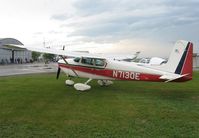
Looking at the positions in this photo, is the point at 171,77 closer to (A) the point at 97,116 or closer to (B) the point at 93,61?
(B) the point at 93,61

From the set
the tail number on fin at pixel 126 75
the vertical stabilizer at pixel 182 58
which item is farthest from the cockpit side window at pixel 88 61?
the vertical stabilizer at pixel 182 58

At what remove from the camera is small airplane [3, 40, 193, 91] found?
10.5m

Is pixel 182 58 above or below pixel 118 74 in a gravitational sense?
above

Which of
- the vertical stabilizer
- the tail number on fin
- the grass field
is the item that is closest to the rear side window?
the tail number on fin

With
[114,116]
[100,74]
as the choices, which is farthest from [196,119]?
[100,74]

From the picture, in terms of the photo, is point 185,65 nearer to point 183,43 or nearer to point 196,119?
point 183,43

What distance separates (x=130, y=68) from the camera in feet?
38.4

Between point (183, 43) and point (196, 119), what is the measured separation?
14.0ft

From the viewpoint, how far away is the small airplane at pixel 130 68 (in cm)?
1047

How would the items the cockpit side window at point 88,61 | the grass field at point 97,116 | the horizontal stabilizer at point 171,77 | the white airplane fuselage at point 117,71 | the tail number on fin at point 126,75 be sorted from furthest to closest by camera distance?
1. the cockpit side window at point 88,61
2. the tail number on fin at point 126,75
3. the white airplane fuselage at point 117,71
4. the horizontal stabilizer at point 171,77
5. the grass field at point 97,116

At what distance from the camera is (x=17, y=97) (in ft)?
33.3

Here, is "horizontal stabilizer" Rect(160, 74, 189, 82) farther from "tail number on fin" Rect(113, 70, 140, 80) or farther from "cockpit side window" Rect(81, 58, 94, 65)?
"cockpit side window" Rect(81, 58, 94, 65)

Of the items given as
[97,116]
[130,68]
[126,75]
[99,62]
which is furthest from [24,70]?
[97,116]

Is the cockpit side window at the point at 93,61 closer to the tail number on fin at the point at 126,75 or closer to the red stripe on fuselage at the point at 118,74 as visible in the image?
the red stripe on fuselage at the point at 118,74
